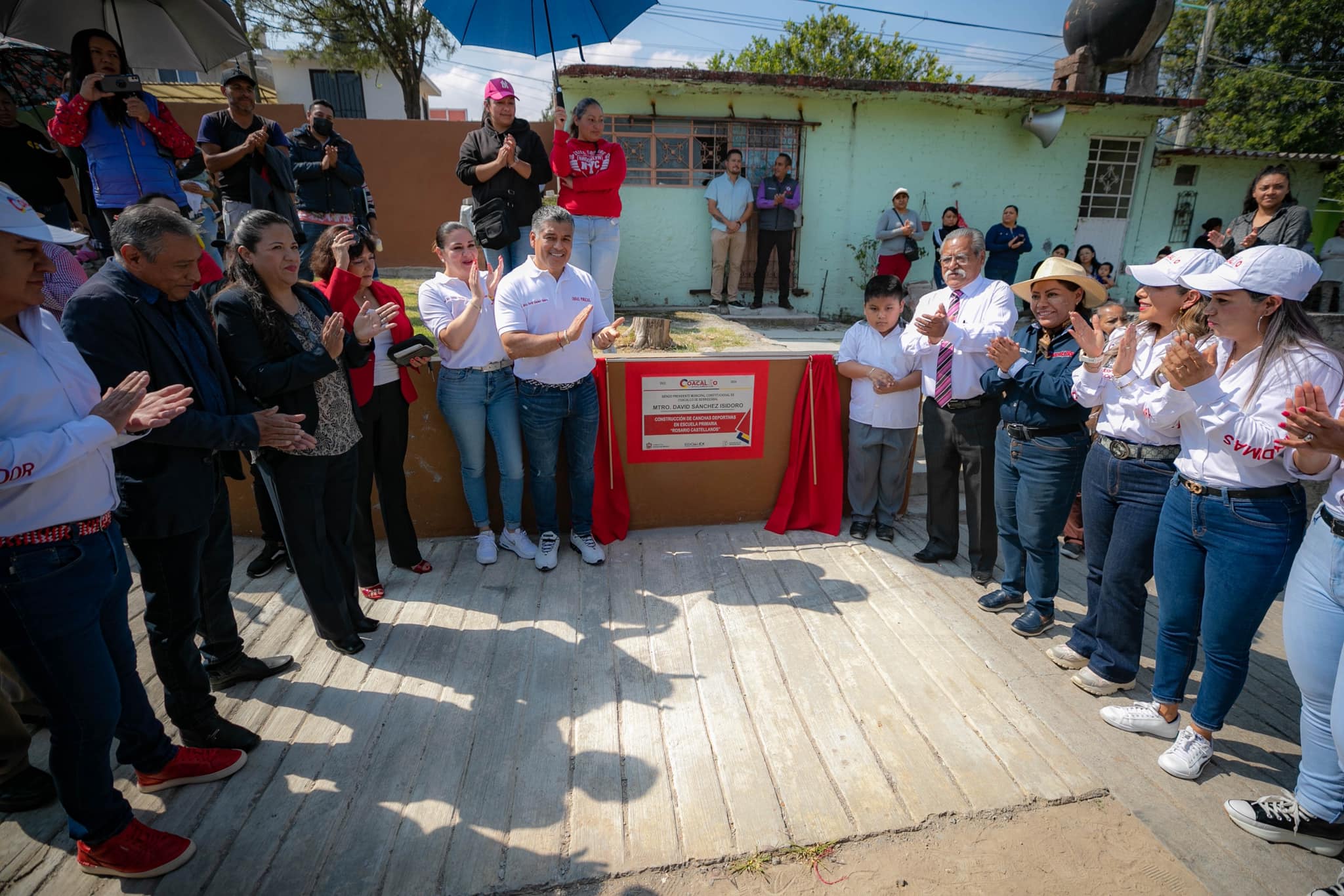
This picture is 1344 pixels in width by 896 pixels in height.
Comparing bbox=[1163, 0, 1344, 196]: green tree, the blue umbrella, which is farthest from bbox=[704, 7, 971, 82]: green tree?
the blue umbrella

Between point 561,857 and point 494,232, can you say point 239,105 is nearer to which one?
→ point 494,232

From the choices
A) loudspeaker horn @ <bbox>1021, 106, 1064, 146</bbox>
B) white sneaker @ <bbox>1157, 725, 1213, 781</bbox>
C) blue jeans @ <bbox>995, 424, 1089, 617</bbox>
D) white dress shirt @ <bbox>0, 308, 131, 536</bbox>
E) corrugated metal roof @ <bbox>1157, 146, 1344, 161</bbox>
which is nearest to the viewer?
white dress shirt @ <bbox>0, 308, 131, 536</bbox>

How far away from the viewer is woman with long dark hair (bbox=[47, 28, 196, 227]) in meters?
4.01

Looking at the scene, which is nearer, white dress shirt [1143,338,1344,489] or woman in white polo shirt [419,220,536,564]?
white dress shirt [1143,338,1344,489]

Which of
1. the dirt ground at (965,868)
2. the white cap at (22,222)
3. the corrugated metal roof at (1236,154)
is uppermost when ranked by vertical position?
the corrugated metal roof at (1236,154)

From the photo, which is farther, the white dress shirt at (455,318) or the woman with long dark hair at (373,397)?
the white dress shirt at (455,318)

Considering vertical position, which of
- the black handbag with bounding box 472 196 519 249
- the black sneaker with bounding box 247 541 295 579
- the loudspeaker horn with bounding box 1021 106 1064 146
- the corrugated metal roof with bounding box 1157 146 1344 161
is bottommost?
the black sneaker with bounding box 247 541 295 579

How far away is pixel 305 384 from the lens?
2.79m

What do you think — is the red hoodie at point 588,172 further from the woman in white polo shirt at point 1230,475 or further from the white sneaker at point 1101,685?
the white sneaker at point 1101,685

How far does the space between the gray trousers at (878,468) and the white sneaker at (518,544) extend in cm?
223

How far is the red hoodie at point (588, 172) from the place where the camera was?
5273mm

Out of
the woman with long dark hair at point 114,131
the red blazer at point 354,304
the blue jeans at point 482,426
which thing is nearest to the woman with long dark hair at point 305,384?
the red blazer at point 354,304

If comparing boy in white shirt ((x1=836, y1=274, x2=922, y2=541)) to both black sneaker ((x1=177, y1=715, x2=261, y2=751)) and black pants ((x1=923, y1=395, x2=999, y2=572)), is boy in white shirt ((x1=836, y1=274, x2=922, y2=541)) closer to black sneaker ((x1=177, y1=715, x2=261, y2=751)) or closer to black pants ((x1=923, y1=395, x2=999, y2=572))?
black pants ((x1=923, y1=395, x2=999, y2=572))

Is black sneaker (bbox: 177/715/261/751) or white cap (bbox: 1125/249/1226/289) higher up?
white cap (bbox: 1125/249/1226/289)
